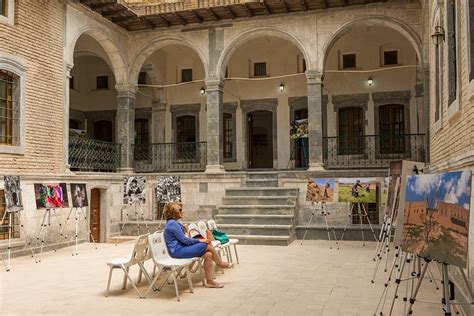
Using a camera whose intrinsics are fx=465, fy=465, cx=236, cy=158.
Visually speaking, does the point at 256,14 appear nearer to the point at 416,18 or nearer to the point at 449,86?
the point at 416,18

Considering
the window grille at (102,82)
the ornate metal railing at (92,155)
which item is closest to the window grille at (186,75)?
the window grille at (102,82)

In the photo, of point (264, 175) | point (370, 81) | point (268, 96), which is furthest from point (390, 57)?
point (264, 175)

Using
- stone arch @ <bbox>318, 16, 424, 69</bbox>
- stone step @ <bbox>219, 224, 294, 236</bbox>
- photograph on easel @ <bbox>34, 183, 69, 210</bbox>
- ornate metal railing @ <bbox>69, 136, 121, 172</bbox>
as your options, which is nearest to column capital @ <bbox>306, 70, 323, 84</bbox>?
stone arch @ <bbox>318, 16, 424, 69</bbox>

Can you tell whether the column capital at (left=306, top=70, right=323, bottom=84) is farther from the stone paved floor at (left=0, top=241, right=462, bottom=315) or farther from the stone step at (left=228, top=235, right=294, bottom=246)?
the stone paved floor at (left=0, top=241, right=462, bottom=315)

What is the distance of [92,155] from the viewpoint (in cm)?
1445

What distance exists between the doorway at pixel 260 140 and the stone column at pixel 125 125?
4.97 metres

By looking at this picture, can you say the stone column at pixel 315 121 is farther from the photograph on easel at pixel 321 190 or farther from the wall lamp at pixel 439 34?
the wall lamp at pixel 439 34

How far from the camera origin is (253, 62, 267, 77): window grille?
58.7ft

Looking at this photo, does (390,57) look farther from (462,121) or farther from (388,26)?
(462,121)

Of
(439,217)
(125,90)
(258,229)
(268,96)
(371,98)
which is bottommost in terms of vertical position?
(258,229)

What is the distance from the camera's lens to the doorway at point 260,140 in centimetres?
1859

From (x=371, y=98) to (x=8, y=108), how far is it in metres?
11.8

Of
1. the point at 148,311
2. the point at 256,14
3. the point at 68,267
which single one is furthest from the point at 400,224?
the point at 256,14

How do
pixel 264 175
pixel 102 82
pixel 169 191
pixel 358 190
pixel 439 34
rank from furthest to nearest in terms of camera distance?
pixel 102 82
pixel 264 175
pixel 169 191
pixel 358 190
pixel 439 34
